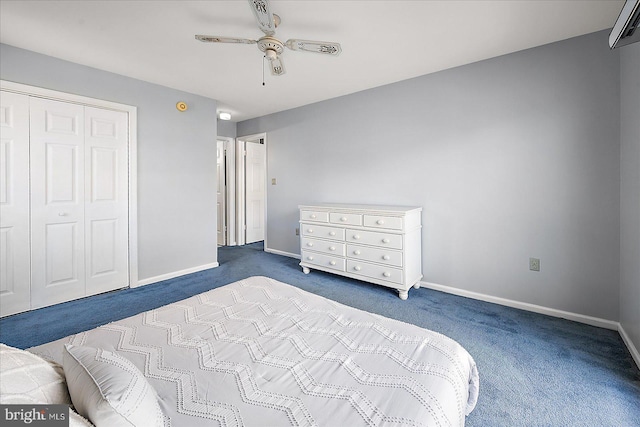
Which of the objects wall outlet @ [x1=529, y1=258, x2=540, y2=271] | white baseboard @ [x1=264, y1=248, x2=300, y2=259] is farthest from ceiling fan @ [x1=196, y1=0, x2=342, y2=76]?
white baseboard @ [x1=264, y1=248, x2=300, y2=259]

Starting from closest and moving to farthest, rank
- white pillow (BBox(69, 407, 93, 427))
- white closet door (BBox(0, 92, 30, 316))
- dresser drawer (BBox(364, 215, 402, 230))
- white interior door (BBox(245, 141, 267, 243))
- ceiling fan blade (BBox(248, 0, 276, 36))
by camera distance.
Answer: white pillow (BBox(69, 407, 93, 427)) → ceiling fan blade (BBox(248, 0, 276, 36)) → white closet door (BBox(0, 92, 30, 316)) → dresser drawer (BBox(364, 215, 402, 230)) → white interior door (BBox(245, 141, 267, 243))

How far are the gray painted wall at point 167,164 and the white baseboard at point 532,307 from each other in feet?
10.3

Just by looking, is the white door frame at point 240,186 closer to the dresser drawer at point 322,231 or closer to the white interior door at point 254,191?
the white interior door at point 254,191

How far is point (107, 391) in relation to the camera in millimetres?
695

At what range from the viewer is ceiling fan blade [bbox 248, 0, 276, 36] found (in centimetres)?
167

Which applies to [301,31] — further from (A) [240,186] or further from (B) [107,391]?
(A) [240,186]

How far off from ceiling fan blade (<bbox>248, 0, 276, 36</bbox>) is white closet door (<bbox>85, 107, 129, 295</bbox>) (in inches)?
92.6

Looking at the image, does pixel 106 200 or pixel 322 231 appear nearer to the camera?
pixel 106 200

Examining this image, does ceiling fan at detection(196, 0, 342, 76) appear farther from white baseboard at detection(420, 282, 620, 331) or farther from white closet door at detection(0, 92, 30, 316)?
white baseboard at detection(420, 282, 620, 331)

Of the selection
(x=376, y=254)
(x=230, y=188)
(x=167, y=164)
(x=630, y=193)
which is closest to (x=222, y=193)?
(x=230, y=188)

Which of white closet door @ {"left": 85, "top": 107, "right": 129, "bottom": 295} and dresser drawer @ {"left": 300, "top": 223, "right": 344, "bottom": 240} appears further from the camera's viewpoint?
dresser drawer @ {"left": 300, "top": 223, "right": 344, "bottom": 240}

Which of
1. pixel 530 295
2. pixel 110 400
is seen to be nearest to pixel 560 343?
pixel 530 295

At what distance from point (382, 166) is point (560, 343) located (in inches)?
96.3

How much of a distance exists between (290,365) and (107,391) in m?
0.58
